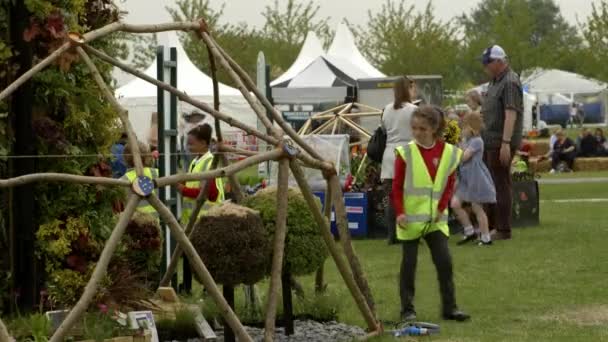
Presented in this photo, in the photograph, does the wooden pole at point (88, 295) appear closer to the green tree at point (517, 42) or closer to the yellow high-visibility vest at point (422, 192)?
the yellow high-visibility vest at point (422, 192)

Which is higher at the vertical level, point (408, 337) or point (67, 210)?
point (67, 210)

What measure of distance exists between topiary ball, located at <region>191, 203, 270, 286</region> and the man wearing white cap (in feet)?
24.5

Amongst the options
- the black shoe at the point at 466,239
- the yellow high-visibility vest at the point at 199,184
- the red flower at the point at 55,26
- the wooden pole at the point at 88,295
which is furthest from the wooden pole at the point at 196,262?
the black shoe at the point at 466,239

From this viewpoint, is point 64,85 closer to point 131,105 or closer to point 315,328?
point 315,328

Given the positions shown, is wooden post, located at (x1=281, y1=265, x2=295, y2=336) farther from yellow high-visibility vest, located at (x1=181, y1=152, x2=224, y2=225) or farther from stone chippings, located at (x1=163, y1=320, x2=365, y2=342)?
yellow high-visibility vest, located at (x1=181, y1=152, x2=224, y2=225)

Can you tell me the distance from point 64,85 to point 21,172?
0.65 m

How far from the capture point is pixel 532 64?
64.4 metres

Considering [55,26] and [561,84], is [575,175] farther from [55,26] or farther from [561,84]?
[561,84]

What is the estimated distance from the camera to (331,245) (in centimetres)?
886

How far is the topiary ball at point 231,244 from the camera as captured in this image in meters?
8.73

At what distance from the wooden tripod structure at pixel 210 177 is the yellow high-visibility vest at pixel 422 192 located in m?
0.82

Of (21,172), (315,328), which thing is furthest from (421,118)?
(21,172)

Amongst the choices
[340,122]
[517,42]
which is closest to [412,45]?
[517,42]

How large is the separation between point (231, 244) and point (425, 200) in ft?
6.81
